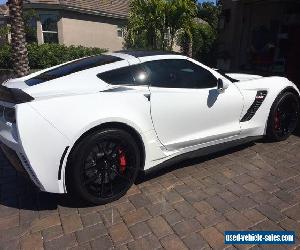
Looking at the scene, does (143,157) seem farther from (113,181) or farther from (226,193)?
(226,193)

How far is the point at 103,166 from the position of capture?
3.41m

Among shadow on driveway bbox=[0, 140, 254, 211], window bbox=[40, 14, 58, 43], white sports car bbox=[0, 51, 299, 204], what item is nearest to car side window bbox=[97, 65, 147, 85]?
white sports car bbox=[0, 51, 299, 204]

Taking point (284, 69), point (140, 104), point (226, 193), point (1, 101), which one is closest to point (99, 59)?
point (140, 104)

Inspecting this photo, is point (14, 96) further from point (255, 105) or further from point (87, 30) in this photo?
point (87, 30)

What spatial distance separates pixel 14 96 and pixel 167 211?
74.8 inches

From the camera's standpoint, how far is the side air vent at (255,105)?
4.62 m

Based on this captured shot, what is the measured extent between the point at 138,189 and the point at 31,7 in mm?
18331

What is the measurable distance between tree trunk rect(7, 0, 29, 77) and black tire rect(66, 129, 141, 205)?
9290mm

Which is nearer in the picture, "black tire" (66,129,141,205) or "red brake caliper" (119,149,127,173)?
"black tire" (66,129,141,205)

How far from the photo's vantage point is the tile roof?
19281 millimetres

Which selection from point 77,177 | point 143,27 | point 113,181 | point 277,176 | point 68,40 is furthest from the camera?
point 68,40

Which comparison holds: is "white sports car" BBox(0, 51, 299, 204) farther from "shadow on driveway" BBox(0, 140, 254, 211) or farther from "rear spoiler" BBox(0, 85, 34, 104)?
"shadow on driveway" BBox(0, 140, 254, 211)

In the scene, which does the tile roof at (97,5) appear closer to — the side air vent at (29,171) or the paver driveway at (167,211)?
the paver driveway at (167,211)

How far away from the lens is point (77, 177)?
3205 mm
